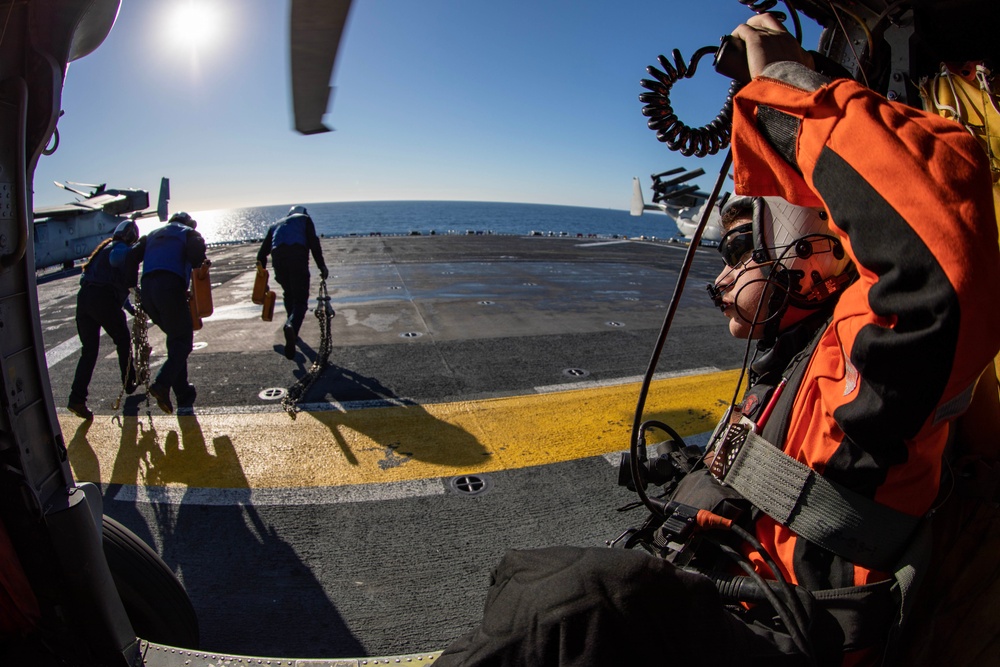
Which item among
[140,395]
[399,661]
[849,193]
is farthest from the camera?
[140,395]

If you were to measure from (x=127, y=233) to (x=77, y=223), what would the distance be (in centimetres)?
2116

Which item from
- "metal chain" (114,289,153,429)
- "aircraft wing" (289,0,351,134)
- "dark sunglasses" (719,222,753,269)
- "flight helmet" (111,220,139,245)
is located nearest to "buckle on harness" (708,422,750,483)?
"dark sunglasses" (719,222,753,269)

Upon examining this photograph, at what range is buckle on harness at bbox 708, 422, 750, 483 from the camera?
178cm

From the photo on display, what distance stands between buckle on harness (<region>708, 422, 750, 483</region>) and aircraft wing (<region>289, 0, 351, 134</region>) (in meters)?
1.54

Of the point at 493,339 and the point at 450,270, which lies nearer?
the point at 493,339

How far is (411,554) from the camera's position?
3.48m

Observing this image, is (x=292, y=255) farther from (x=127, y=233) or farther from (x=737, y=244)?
(x=737, y=244)

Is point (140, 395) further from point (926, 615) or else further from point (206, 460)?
point (926, 615)

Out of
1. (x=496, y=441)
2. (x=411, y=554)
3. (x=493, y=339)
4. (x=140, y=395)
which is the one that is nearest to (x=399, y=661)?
(x=411, y=554)

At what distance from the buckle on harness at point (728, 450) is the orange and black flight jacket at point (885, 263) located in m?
0.26

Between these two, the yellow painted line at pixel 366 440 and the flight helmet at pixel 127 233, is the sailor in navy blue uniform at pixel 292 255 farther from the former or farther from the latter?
the yellow painted line at pixel 366 440

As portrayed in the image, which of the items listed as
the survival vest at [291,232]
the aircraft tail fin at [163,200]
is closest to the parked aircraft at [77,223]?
the aircraft tail fin at [163,200]

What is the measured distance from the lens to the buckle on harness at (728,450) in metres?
1.78

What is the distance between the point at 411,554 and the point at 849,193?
10.4ft
